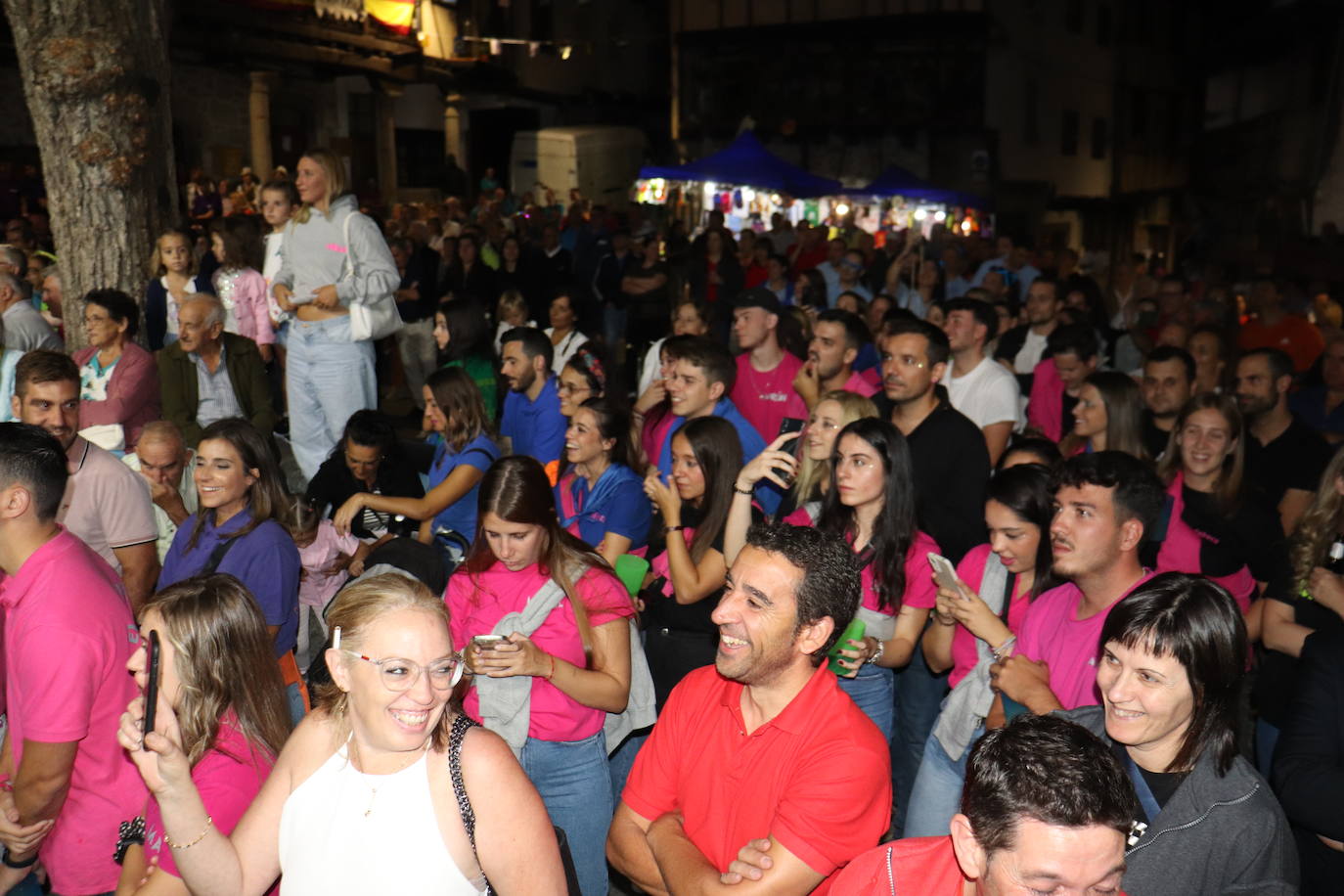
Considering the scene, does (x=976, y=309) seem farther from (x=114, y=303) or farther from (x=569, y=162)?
(x=569, y=162)

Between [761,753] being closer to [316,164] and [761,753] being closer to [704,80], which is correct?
[316,164]

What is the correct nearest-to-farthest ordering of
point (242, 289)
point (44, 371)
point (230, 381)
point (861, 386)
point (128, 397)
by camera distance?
point (44, 371)
point (128, 397)
point (230, 381)
point (861, 386)
point (242, 289)

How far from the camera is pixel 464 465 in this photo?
5621mm

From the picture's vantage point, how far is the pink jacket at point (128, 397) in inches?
249

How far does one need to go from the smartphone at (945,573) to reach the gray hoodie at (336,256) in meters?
4.20

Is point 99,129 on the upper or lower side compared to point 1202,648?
upper

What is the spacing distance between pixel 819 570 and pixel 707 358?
9.52ft

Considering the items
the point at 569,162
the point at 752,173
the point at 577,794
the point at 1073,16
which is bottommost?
the point at 577,794

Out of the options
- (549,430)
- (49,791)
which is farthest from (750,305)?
(49,791)

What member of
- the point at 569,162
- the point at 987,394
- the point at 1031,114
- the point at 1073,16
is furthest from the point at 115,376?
the point at 1073,16

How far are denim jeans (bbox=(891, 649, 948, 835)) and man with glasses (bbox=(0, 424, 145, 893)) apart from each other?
9.29 ft

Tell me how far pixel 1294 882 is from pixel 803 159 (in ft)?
94.9

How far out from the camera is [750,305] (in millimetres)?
7016

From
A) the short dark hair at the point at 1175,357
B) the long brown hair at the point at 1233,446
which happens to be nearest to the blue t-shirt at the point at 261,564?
the long brown hair at the point at 1233,446
